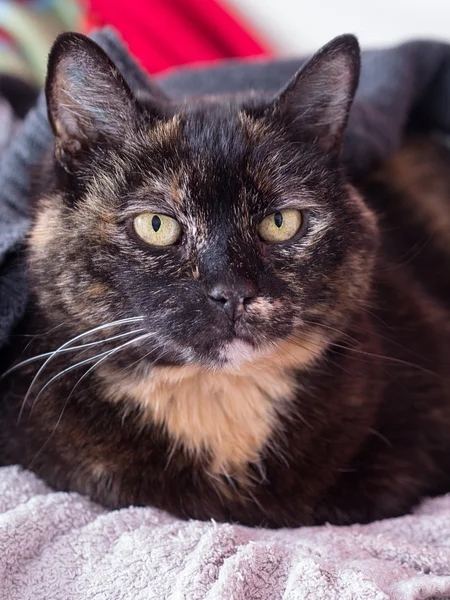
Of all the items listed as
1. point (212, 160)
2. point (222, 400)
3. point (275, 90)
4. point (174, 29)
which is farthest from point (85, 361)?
point (174, 29)

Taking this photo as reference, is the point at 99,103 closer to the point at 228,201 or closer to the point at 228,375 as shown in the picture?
the point at 228,201

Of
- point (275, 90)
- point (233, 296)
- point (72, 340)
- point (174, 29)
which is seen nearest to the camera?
point (233, 296)

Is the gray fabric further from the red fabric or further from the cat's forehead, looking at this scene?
the red fabric

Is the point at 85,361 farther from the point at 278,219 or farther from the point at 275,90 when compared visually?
the point at 275,90

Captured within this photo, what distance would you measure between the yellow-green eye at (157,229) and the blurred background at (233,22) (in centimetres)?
147

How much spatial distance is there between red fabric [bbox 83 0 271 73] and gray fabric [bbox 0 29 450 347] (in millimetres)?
621

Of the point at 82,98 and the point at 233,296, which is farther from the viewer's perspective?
the point at 82,98

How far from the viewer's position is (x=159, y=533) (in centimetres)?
93

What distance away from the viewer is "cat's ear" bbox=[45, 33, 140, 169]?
3.06ft

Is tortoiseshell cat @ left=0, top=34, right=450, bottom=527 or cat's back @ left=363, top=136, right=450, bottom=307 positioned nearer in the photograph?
tortoiseshell cat @ left=0, top=34, right=450, bottom=527

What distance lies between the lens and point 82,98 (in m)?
0.97

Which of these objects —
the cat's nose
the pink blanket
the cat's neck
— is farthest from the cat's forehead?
the pink blanket

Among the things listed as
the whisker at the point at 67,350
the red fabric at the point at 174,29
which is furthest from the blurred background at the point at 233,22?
the whisker at the point at 67,350

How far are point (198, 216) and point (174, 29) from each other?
5.37 ft
